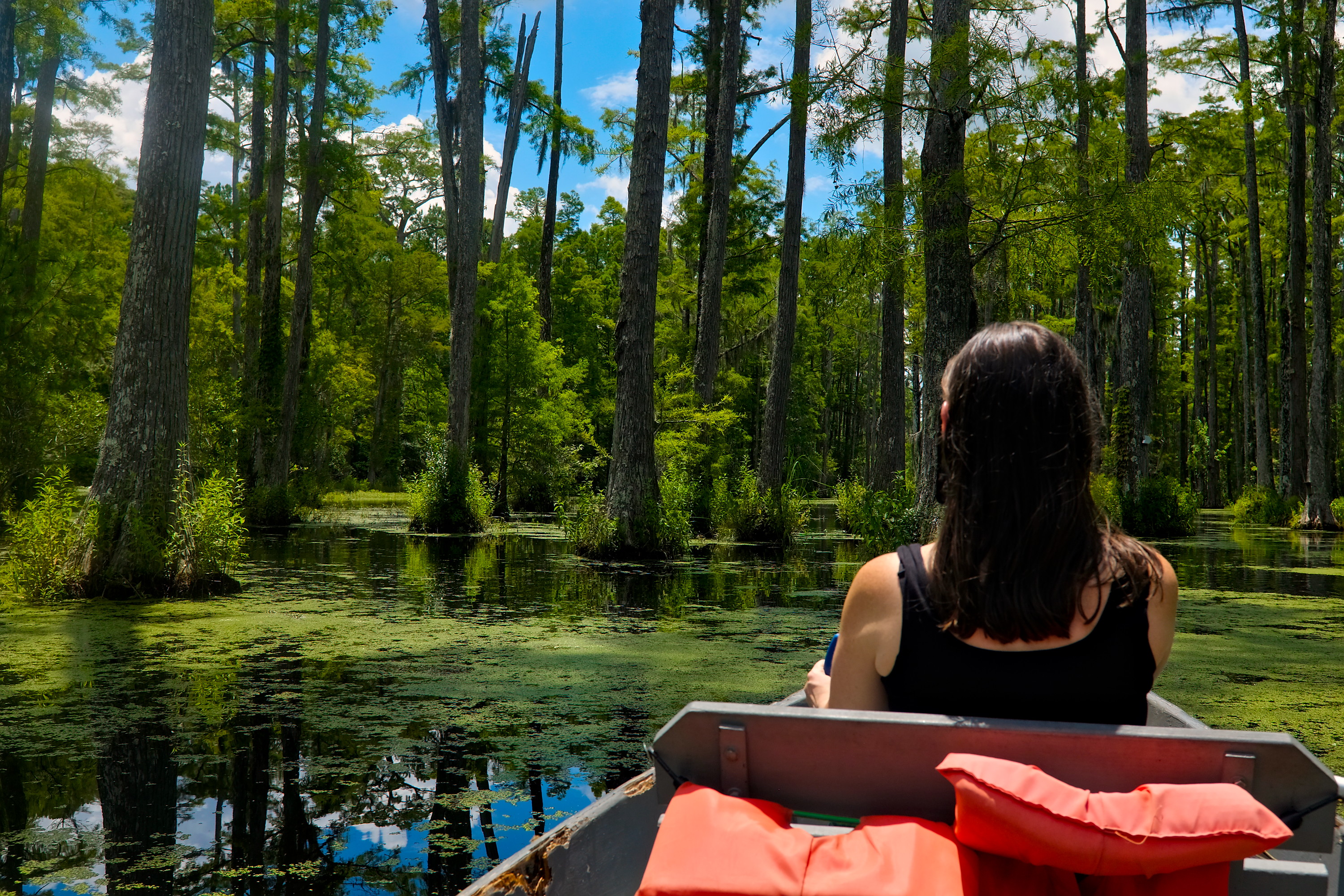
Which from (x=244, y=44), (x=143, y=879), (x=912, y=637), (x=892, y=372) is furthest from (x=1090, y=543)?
(x=244, y=44)

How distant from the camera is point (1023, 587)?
1491mm

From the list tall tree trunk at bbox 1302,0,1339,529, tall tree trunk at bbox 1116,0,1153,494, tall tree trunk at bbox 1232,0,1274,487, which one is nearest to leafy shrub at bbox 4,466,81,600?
tall tree trunk at bbox 1116,0,1153,494

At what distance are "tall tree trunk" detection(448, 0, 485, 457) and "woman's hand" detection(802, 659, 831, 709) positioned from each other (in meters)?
15.0

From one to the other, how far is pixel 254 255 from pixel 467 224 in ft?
17.5

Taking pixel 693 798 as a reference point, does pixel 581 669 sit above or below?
below

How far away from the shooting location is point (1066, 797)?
120 centimetres

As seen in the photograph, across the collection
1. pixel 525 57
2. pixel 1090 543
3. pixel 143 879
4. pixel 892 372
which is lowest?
pixel 143 879

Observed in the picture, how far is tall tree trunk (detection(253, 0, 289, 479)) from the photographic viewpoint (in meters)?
17.3

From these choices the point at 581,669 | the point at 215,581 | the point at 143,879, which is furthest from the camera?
the point at 215,581

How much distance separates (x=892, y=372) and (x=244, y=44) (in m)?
15.4

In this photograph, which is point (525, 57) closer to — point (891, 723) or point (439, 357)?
point (439, 357)

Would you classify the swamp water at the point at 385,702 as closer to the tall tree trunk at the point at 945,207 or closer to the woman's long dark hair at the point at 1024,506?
the woman's long dark hair at the point at 1024,506

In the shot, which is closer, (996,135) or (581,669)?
(581,669)

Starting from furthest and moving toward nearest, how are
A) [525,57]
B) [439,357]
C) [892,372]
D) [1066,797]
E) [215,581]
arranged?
[439,357], [525,57], [892,372], [215,581], [1066,797]
